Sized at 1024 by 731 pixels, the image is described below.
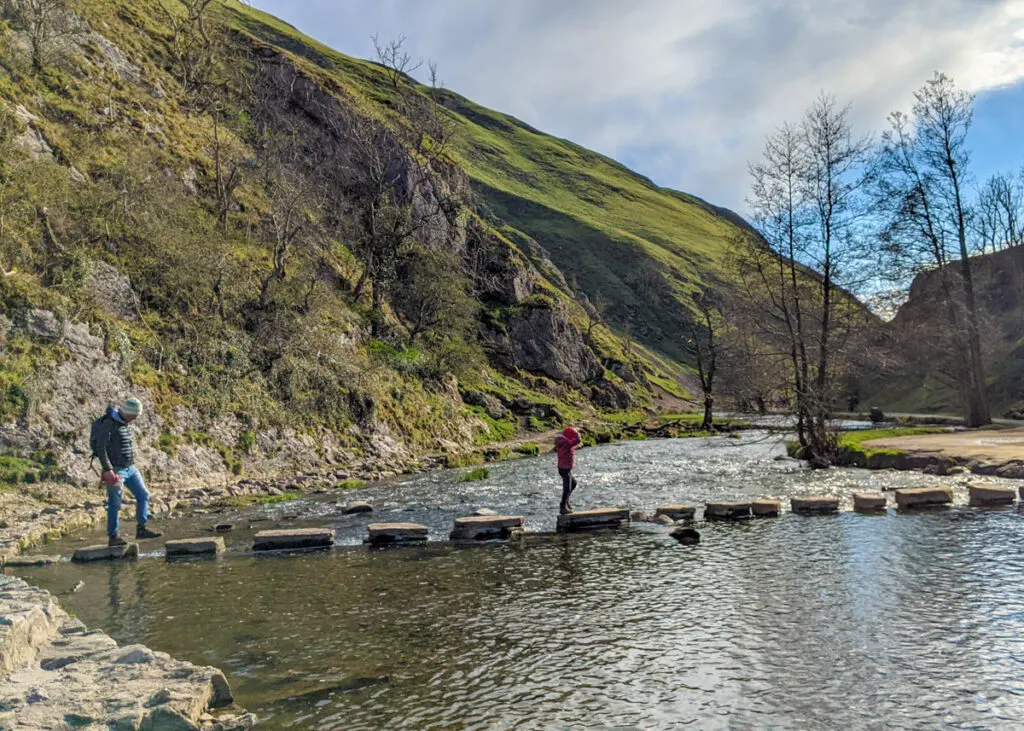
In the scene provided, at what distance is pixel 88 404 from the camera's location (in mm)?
23312

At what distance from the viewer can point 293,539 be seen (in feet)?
53.4

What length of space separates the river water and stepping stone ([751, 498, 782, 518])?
813 millimetres

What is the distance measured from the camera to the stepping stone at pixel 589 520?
1803cm

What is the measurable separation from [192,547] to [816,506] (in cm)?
1667

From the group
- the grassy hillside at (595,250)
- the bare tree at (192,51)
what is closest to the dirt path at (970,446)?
the bare tree at (192,51)

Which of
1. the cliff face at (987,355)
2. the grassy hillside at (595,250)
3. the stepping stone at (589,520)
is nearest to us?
the stepping stone at (589,520)

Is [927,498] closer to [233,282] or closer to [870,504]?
[870,504]

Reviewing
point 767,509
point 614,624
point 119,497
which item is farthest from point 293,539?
point 767,509

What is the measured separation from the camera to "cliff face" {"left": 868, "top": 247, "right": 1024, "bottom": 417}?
6062 cm

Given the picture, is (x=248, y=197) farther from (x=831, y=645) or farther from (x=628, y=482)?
(x=831, y=645)

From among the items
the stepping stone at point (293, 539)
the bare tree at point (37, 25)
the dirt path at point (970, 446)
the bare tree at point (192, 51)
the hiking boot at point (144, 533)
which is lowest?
the stepping stone at point (293, 539)

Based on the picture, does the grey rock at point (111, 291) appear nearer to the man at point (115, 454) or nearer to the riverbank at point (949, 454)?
the man at point (115, 454)

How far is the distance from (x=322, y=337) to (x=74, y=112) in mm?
18458

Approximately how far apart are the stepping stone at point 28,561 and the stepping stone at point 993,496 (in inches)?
923
